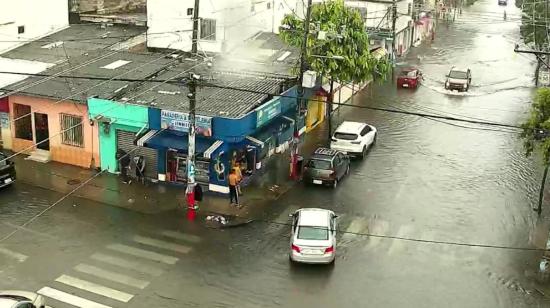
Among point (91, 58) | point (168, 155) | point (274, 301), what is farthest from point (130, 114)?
point (274, 301)

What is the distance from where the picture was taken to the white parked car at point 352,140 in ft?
107

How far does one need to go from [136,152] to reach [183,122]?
4010 millimetres

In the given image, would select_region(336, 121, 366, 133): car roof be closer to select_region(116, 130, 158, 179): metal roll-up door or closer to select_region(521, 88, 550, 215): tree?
select_region(116, 130, 158, 179): metal roll-up door

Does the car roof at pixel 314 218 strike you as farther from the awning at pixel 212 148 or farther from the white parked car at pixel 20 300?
the white parked car at pixel 20 300

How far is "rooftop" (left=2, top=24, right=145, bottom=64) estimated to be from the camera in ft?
116

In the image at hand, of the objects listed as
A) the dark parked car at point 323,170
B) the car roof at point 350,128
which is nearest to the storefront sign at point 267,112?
the dark parked car at point 323,170

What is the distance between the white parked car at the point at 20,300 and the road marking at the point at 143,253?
181 inches

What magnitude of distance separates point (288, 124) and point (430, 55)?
37.9 meters

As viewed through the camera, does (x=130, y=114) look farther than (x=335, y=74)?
No

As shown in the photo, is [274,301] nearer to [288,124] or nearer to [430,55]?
[288,124]

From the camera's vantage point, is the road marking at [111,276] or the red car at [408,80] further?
the red car at [408,80]

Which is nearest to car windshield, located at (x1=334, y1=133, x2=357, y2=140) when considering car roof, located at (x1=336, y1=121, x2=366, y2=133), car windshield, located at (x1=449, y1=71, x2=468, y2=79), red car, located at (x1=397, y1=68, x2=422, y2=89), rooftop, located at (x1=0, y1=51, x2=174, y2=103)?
car roof, located at (x1=336, y1=121, x2=366, y2=133)

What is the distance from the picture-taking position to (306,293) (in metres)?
19.9

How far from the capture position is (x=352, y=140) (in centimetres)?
3278
